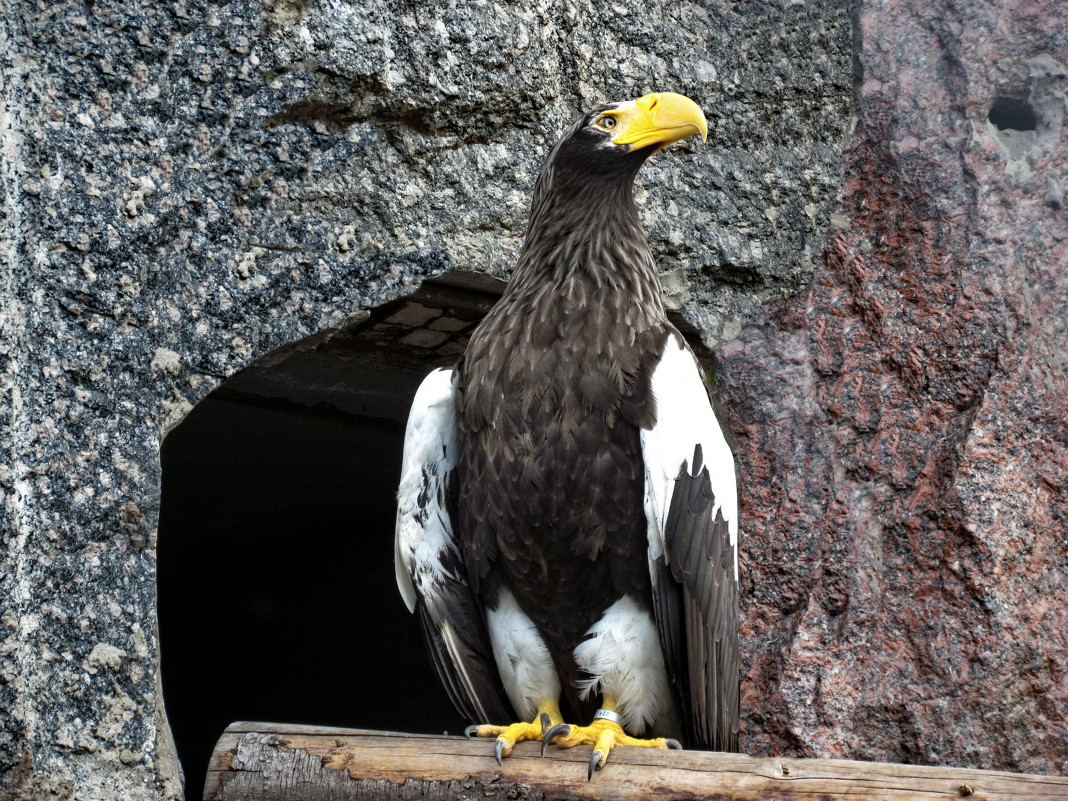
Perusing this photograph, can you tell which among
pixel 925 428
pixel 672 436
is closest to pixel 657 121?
pixel 672 436

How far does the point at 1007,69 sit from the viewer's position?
319cm

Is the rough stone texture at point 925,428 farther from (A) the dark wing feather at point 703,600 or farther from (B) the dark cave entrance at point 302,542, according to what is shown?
(B) the dark cave entrance at point 302,542

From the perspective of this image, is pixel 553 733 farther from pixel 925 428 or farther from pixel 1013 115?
pixel 1013 115

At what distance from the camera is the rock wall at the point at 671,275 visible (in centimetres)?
220

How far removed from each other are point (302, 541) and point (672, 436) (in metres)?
3.71

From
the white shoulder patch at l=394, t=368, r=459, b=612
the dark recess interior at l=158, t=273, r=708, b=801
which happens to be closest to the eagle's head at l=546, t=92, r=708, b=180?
the dark recess interior at l=158, t=273, r=708, b=801

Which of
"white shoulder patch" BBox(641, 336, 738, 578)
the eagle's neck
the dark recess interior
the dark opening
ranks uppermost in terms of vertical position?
the dark opening

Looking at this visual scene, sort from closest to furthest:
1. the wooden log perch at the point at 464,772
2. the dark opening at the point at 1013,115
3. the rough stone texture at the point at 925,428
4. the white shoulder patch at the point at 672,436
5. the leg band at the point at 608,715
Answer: the wooden log perch at the point at 464,772 → the white shoulder patch at the point at 672,436 → the leg band at the point at 608,715 → the rough stone texture at the point at 925,428 → the dark opening at the point at 1013,115

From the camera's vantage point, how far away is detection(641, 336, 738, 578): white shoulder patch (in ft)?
7.80

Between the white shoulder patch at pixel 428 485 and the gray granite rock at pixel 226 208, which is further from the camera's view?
the white shoulder patch at pixel 428 485

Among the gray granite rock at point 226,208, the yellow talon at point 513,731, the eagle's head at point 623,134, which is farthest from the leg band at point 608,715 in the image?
the eagle's head at point 623,134

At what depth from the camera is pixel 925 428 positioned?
2.95 meters

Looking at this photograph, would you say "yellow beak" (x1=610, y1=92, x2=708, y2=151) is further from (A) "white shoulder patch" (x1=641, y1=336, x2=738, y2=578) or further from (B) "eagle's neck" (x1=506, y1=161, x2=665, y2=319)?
(A) "white shoulder patch" (x1=641, y1=336, x2=738, y2=578)

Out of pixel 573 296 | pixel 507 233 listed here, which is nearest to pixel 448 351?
pixel 507 233
